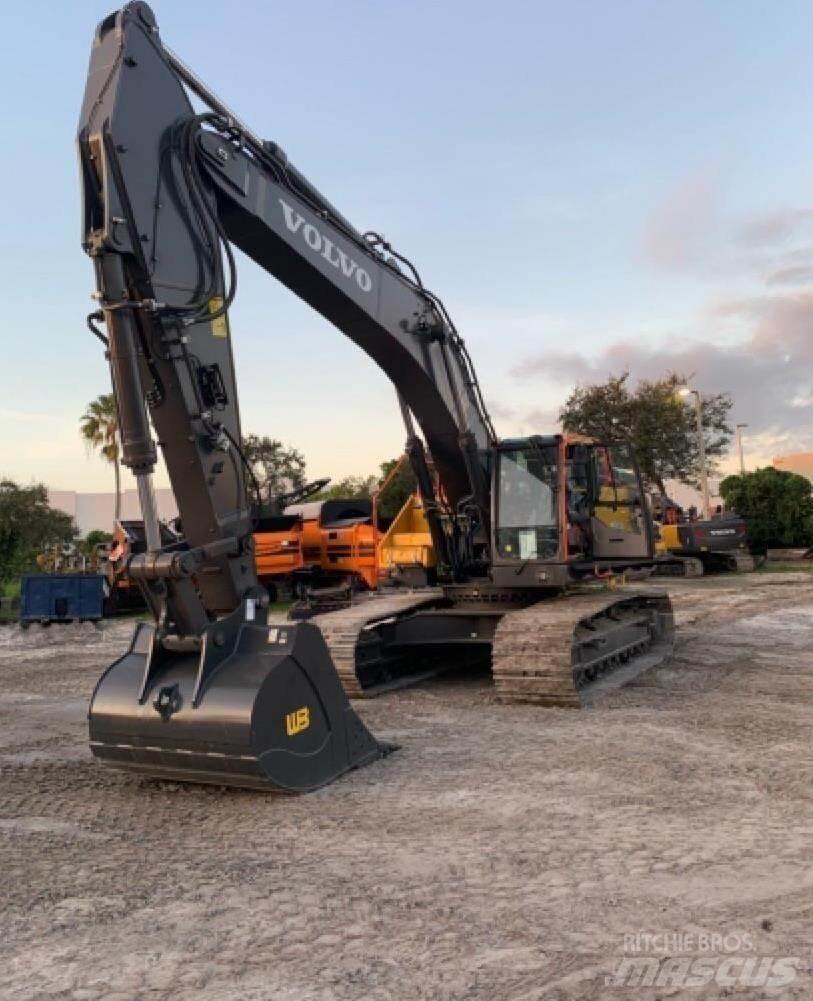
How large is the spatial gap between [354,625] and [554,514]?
6.83 feet

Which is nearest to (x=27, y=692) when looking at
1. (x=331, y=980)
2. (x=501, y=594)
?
(x=501, y=594)

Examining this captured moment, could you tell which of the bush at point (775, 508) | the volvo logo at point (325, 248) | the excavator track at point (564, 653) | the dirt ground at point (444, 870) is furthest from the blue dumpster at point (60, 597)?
the bush at point (775, 508)

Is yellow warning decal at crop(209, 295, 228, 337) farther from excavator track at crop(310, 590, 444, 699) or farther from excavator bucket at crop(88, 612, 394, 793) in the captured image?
excavator track at crop(310, 590, 444, 699)

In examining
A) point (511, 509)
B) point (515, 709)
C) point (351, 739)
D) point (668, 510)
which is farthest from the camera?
point (668, 510)

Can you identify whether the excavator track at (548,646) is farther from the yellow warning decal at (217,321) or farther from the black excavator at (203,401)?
the yellow warning decal at (217,321)

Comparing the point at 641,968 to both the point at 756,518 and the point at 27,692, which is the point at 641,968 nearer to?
the point at 27,692

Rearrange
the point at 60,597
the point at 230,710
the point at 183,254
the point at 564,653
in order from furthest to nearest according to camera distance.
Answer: the point at 60,597 → the point at 564,653 → the point at 183,254 → the point at 230,710

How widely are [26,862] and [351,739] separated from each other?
6.47 ft

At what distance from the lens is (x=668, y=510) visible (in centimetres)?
2553

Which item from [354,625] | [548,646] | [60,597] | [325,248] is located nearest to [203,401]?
[325,248]

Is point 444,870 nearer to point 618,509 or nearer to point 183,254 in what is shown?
point 183,254

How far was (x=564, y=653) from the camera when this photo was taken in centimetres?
725

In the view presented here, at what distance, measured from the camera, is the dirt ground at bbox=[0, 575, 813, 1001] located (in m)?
2.97

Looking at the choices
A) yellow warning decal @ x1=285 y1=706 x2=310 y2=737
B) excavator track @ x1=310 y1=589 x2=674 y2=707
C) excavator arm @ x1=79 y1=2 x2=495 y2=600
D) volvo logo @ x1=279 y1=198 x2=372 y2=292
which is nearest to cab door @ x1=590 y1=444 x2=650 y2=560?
excavator track @ x1=310 y1=589 x2=674 y2=707
